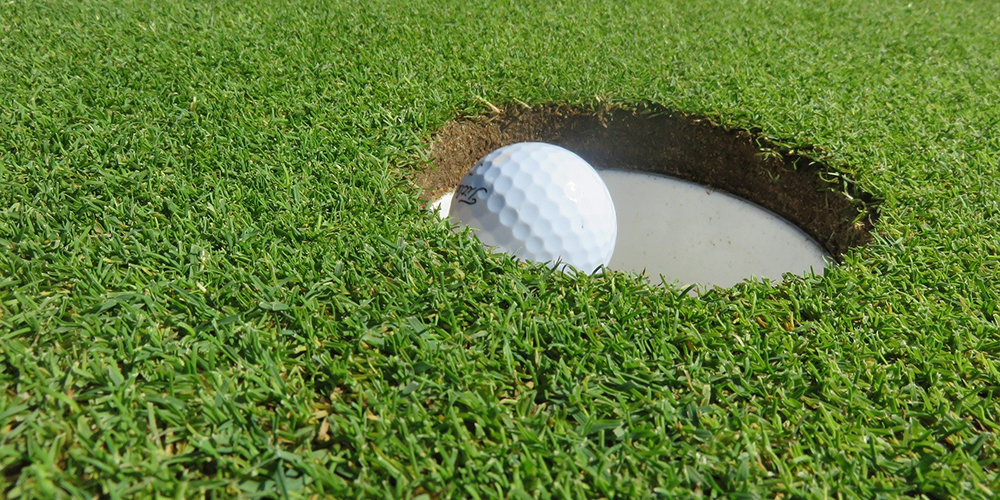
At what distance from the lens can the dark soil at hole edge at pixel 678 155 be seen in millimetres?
2699

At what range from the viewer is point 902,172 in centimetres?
254

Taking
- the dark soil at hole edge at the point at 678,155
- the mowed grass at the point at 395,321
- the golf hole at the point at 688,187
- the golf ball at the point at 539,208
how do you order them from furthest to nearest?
the golf hole at the point at 688,187, the dark soil at hole edge at the point at 678,155, the golf ball at the point at 539,208, the mowed grass at the point at 395,321

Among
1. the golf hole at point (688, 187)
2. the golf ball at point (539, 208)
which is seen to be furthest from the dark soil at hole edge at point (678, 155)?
the golf ball at point (539, 208)

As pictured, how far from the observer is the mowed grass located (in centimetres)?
133

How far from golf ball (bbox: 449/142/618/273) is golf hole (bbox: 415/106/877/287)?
402 millimetres

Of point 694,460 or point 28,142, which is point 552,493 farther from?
point 28,142

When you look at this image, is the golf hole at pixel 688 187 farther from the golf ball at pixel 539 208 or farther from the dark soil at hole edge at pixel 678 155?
the golf ball at pixel 539 208

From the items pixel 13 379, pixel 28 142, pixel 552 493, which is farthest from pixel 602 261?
pixel 28 142

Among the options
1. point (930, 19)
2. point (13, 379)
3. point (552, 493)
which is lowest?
point (13, 379)

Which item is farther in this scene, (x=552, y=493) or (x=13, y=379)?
(x=13, y=379)

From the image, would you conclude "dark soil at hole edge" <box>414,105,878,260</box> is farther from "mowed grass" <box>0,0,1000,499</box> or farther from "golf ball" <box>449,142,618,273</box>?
"golf ball" <box>449,142,618,273</box>

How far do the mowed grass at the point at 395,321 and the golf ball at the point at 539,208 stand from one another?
0.25 metres

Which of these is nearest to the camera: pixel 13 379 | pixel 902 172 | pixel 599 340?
pixel 13 379

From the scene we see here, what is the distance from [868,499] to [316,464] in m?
1.18
